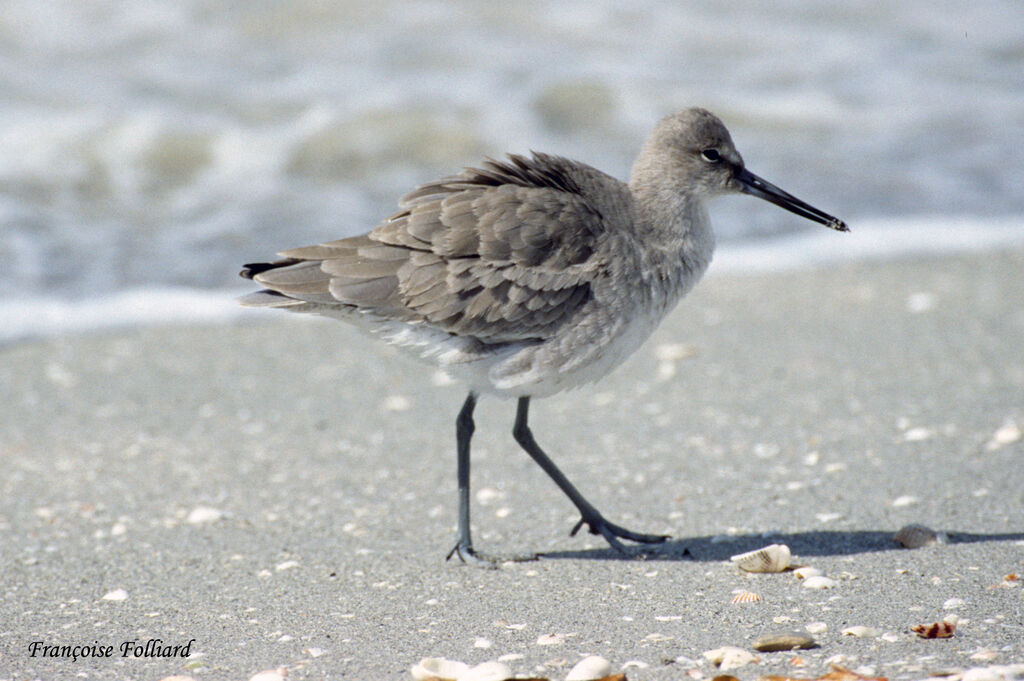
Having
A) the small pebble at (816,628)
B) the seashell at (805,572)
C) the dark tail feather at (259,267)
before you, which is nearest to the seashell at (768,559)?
the seashell at (805,572)

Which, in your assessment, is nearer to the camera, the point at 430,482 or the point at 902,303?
the point at 430,482

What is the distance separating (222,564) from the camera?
4309 mm

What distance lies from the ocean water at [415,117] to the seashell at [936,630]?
15.7 feet

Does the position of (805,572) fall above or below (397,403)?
below

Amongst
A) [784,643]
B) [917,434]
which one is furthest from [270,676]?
[917,434]

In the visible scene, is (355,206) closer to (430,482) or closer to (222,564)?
(430,482)

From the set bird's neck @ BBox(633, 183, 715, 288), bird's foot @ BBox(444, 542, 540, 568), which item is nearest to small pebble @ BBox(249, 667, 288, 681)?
bird's foot @ BBox(444, 542, 540, 568)

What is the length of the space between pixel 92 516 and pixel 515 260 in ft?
6.61

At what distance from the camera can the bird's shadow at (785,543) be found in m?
4.17

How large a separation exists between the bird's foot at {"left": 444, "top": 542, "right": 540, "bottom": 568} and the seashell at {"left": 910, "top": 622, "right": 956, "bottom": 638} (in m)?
1.40

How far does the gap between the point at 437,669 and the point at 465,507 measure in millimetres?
1089

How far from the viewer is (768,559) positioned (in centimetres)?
398

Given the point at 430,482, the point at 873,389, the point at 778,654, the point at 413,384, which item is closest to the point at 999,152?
the point at 873,389

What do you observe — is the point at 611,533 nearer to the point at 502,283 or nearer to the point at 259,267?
the point at 502,283
